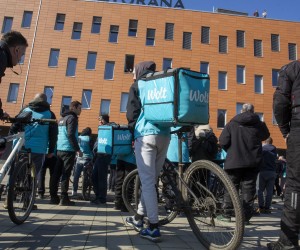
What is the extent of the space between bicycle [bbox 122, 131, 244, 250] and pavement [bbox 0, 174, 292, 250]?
24 centimetres

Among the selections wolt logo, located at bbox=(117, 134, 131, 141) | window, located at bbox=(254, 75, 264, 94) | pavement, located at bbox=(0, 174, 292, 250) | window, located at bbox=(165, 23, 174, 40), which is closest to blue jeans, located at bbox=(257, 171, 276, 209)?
pavement, located at bbox=(0, 174, 292, 250)

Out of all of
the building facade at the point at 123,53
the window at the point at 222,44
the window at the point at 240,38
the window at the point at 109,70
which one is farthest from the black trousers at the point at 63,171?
the window at the point at 240,38

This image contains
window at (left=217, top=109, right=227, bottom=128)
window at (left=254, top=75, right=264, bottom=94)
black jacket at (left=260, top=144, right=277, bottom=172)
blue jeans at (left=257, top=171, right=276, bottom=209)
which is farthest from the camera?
window at (left=254, top=75, right=264, bottom=94)

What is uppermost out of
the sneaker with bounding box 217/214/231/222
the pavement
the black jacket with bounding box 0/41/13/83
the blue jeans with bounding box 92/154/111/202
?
the black jacket with bounding box 0/41/13/83

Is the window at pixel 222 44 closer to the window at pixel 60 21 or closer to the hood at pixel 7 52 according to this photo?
the window at pixel 60 21

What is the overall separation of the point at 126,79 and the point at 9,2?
13.8m

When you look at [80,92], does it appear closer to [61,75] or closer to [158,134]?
[61,75]

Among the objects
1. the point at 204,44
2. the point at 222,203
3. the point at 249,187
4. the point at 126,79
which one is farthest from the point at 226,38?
the point at 222,203

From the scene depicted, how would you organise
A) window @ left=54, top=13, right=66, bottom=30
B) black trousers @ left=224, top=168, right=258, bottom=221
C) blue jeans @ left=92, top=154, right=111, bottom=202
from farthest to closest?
window @ left=54, top=13, right=66, bottom=30
blue jeans @ left=92, top=154, right=111, bottom=202
black trousers @ left=224, top=168, right=258, bottom=221

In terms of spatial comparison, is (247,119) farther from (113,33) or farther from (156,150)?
(113,33)

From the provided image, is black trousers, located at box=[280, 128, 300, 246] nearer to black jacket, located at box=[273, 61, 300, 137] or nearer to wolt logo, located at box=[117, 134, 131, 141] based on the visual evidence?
black jacket, located at box=[273, 61, 300, 137]

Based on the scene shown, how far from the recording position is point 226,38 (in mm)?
31484

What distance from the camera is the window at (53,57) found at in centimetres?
2993

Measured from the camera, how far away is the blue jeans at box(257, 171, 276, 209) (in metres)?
7.32
